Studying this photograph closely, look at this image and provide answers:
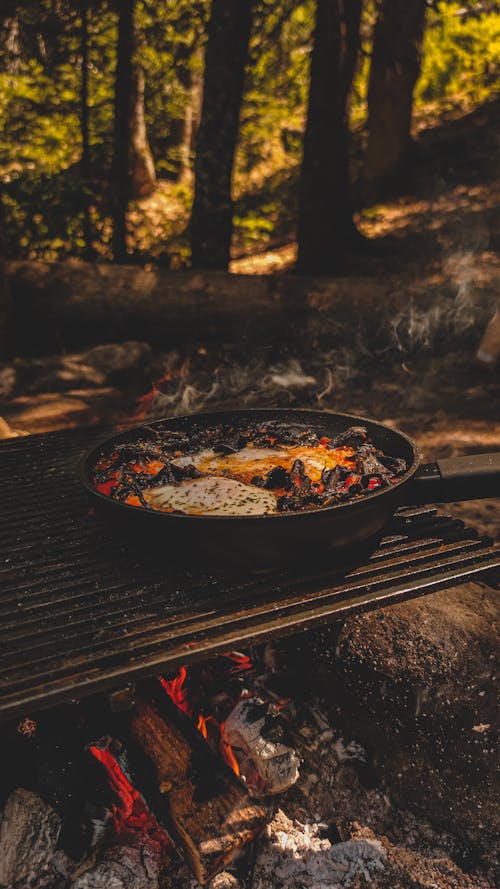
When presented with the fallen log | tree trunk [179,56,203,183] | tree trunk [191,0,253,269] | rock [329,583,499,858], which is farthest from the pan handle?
tree trunk [179,56,203,183]

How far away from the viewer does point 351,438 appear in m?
2.89

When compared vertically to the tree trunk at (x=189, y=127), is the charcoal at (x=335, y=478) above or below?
below

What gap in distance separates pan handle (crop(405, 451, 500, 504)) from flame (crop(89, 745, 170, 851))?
4.98 feet

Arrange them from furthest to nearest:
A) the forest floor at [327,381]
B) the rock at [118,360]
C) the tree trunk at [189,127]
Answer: the tree trunk at [189,127], the rock at [118,360], the forest floor at [327,381]

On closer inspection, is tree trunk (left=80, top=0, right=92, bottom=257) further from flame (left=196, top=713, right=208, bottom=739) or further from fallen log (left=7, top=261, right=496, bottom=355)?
flame (left=196, top=713, right=208, bottom=739)

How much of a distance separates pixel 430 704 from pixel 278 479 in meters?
1.14

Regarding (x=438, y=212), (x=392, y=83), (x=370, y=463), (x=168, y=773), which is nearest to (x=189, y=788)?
(x=168, y=773)

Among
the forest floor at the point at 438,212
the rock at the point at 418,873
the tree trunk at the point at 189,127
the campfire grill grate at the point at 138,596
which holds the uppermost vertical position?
the tree trunk at the point at 189,127

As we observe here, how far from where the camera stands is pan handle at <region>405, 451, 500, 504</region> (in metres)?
2.36

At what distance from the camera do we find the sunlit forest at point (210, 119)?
30.3 feet

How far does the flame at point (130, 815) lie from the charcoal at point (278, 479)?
1.24 meters

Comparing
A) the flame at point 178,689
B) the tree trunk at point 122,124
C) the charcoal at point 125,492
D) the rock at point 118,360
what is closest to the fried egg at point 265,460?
the charcoal at point 125,492

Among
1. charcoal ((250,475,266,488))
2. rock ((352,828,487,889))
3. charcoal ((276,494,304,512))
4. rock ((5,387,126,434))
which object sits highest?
charcoal ((276,494,304,512))

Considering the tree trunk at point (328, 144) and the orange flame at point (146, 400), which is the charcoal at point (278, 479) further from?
the tree trunk at point (328, 144)
